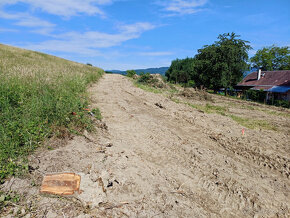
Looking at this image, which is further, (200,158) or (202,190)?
(200,158)

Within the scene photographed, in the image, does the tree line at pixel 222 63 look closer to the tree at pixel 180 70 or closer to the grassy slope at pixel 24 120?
the grassy slope at pixel 24 120

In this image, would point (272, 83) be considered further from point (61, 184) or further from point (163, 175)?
point (61, 184)

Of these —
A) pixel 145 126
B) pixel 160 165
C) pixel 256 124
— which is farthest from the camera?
pixel 256 124

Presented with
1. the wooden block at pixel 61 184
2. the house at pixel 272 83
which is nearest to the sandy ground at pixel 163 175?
the wooden block at pixel 61 184

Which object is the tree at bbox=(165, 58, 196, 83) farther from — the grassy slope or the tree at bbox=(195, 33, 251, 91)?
the grassy slope

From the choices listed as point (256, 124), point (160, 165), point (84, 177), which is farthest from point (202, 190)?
point (256, 124)

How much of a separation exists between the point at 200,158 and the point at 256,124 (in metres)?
4.95

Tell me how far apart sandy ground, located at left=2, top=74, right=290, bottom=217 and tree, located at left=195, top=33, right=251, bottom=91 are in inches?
958

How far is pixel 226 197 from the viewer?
336 centimetres

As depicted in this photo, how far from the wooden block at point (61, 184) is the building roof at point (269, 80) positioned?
111ft

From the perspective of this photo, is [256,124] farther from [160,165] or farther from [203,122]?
[160,165]

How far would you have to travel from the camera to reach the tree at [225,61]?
1096 inches

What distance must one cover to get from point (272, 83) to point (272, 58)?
2873 centimetres

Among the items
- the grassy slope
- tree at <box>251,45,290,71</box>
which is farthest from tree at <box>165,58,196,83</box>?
the grassy slope
